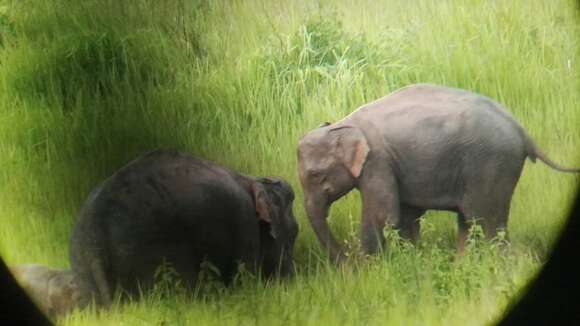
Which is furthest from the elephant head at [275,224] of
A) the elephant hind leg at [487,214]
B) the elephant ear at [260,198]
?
the elephant hind leg at [487,214]

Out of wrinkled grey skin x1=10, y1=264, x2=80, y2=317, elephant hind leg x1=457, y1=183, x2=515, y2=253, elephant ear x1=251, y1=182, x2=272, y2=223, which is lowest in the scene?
wrinkled grey skin x1=10, y1=264, x2=80, y2=317

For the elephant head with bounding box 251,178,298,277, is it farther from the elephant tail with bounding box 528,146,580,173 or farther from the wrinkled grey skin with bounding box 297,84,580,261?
the elephant tail with bounding box 528,146,580,173

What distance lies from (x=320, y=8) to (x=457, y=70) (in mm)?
290

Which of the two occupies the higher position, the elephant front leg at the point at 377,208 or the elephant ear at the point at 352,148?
the elephant ear at the point at 352,148

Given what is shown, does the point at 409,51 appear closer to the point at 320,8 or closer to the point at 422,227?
the point at 320,8

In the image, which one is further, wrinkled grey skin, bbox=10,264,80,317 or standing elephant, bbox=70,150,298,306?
wrinkled grey skin, bbox=10,264,80,317

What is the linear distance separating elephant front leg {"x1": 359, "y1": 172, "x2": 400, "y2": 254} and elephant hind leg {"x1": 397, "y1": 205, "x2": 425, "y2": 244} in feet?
0.05

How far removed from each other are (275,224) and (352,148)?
0.21 meters

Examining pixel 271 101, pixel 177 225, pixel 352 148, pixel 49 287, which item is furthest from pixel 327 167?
pixel 49 287

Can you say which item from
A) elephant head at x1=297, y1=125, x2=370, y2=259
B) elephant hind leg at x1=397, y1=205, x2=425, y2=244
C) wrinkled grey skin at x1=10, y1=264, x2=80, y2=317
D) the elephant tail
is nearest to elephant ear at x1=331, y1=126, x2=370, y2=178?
elephant head at x1=297, y1=125, x2=370, y2=259

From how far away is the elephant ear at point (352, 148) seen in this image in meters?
2.17

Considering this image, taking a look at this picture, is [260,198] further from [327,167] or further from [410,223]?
[410,223]

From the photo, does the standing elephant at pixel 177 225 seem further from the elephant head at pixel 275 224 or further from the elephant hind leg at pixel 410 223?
the elephant hind leg at pixel 410 223

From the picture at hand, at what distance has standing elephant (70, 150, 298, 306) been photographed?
2.15m
